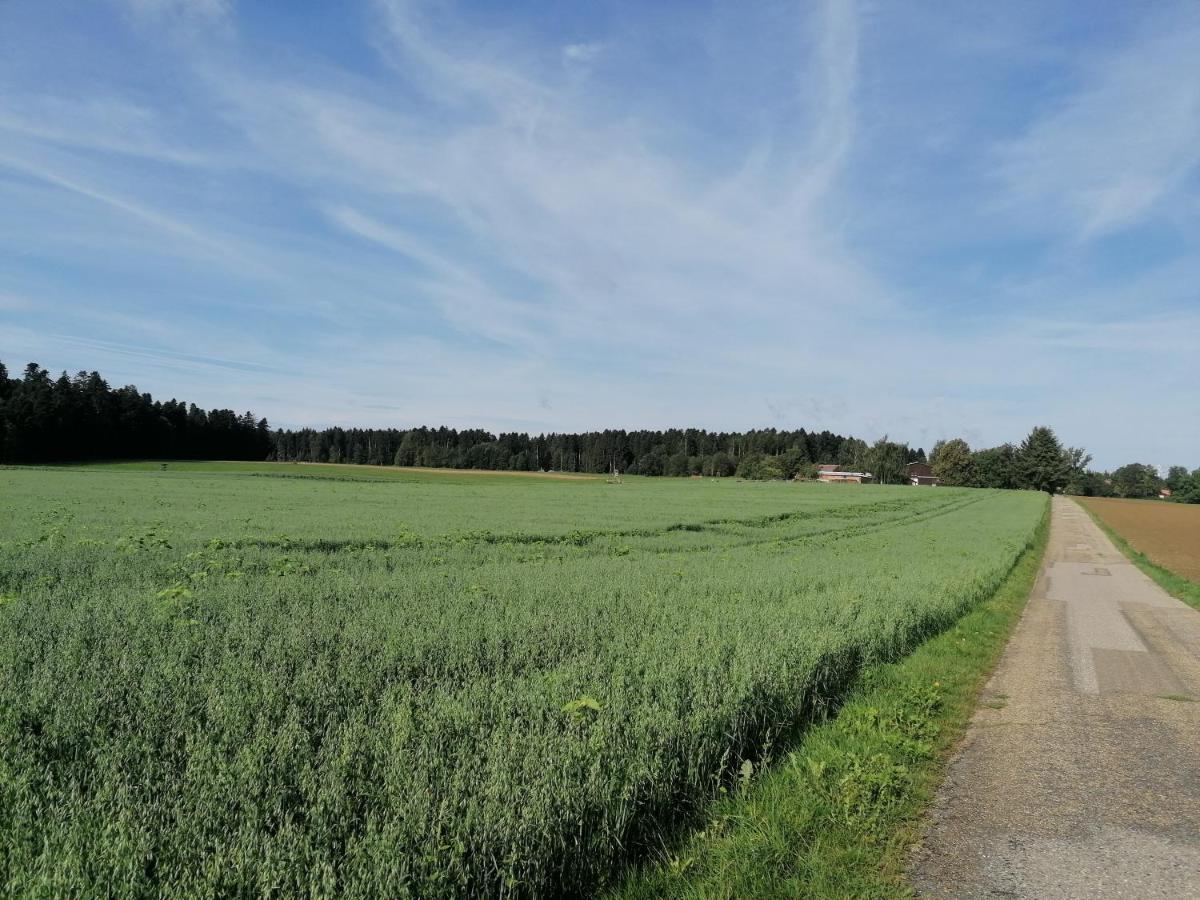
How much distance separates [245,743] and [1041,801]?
647 cm

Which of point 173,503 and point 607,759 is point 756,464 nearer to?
point 173,503

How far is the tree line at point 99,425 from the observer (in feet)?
305

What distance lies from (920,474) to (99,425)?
175915 mm

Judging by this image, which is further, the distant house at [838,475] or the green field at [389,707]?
the distant house at [838,475]

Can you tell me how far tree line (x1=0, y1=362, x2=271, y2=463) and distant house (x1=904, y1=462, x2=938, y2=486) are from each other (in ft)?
505

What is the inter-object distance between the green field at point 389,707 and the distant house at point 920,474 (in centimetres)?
16924

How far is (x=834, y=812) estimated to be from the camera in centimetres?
541

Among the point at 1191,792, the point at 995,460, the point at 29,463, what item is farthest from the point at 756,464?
the point at 1191,792

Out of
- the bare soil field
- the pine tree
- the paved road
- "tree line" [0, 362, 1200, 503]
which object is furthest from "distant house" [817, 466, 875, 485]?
the paved road

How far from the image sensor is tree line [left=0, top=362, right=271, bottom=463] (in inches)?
3659

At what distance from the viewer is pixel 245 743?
16.5 feet

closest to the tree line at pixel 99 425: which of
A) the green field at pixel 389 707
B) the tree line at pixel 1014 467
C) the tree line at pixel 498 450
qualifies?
the tree line at pixel 498 450

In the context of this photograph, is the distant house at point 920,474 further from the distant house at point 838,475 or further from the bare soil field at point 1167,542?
the bare soil field at point 1167,542

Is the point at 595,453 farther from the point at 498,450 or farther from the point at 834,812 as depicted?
the point at 834,812
